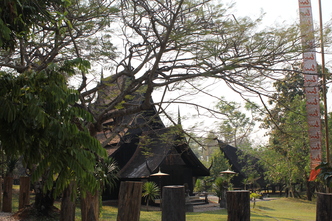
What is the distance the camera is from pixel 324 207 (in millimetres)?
3334

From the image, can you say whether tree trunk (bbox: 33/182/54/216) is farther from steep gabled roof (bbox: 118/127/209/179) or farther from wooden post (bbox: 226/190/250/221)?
wooden post (bbox: 226/190/250/221)

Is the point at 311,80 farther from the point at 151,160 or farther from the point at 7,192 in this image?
the point at 7,192

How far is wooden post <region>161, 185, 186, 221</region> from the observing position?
351 centimetres

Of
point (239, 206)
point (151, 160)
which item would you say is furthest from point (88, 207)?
point (151, 160)

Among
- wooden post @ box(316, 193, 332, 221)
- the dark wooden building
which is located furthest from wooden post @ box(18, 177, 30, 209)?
wooden post @ box(316, 193, 332, 221)

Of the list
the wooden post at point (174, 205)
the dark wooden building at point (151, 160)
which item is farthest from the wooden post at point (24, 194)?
the wooden post at point (174, 205)

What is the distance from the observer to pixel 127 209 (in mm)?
4031

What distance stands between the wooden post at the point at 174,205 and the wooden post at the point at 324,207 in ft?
4.19

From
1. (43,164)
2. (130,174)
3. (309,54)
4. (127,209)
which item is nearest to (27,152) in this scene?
(43,164)

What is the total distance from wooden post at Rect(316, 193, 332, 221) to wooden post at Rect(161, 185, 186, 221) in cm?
128

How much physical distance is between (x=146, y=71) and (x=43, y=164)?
4774mm

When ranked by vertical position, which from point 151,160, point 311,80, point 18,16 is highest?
point 311,80

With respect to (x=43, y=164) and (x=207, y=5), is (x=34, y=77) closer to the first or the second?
(x=43, y=164)

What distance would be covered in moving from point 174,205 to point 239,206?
0.65 m
